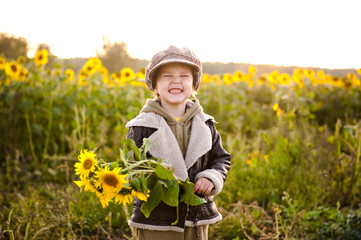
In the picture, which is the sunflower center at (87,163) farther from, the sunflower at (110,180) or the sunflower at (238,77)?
the sunflower at (238,77)

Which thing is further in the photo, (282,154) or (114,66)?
(114,66)

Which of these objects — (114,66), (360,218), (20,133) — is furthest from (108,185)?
(114,66)

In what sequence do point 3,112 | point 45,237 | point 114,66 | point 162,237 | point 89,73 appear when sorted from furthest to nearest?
point 114,66, point 89,73, point 3,112, point 45,237, point 162,237

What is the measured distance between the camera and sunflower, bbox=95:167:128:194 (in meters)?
1.45

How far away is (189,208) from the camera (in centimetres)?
190

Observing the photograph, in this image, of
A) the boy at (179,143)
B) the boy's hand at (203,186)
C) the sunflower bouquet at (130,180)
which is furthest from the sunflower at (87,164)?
the boy's hand at (203,186)

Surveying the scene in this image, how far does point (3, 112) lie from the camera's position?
4.41 metres

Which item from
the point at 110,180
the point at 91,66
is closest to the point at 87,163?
the point at 110,180

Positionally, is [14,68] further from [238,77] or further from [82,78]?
[238,77]

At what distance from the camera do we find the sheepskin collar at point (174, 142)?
1.84 meters

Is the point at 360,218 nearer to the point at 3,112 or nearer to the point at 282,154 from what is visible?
the point at 282,154

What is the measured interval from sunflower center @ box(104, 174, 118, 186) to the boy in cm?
40

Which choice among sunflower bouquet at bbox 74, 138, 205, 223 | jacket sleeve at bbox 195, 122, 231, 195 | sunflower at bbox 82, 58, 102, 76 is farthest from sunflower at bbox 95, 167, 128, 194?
sunflower at bbox 82, 58, 102, 76

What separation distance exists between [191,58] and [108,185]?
0.77 meters
